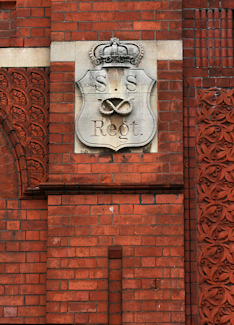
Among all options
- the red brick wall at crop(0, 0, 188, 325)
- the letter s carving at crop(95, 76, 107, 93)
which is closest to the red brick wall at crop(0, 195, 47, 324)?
the red brick wall at crop(0, 0, 188, 325)

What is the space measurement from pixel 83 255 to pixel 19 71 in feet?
8.68

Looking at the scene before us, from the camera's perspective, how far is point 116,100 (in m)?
8.16

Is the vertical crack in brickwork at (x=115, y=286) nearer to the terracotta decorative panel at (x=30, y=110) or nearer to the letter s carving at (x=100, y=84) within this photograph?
the terracotta decorative panel at (x=30, y=110)

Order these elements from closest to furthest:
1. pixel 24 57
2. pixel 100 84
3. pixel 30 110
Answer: pixel 100 84 < pixel 30 110 < pixel 24 57

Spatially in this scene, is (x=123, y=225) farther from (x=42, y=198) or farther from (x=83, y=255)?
(x=42, y=198)

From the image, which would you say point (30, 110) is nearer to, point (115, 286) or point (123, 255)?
point (123, 255)

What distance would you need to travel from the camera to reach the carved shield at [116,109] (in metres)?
8.07

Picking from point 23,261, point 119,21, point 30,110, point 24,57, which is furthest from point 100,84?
point 23,261

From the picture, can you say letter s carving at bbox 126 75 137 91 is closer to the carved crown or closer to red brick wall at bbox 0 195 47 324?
the carved crown

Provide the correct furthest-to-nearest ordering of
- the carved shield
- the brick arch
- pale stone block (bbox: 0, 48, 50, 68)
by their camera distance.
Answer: pale stone block (bbox: 0, 48, 50, 68), the brick arch, the carved shield

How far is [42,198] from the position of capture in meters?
8.24

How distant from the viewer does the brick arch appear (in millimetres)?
8289

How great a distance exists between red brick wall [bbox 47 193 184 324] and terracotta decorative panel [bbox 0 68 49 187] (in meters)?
0.61

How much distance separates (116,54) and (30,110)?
4.49ft
